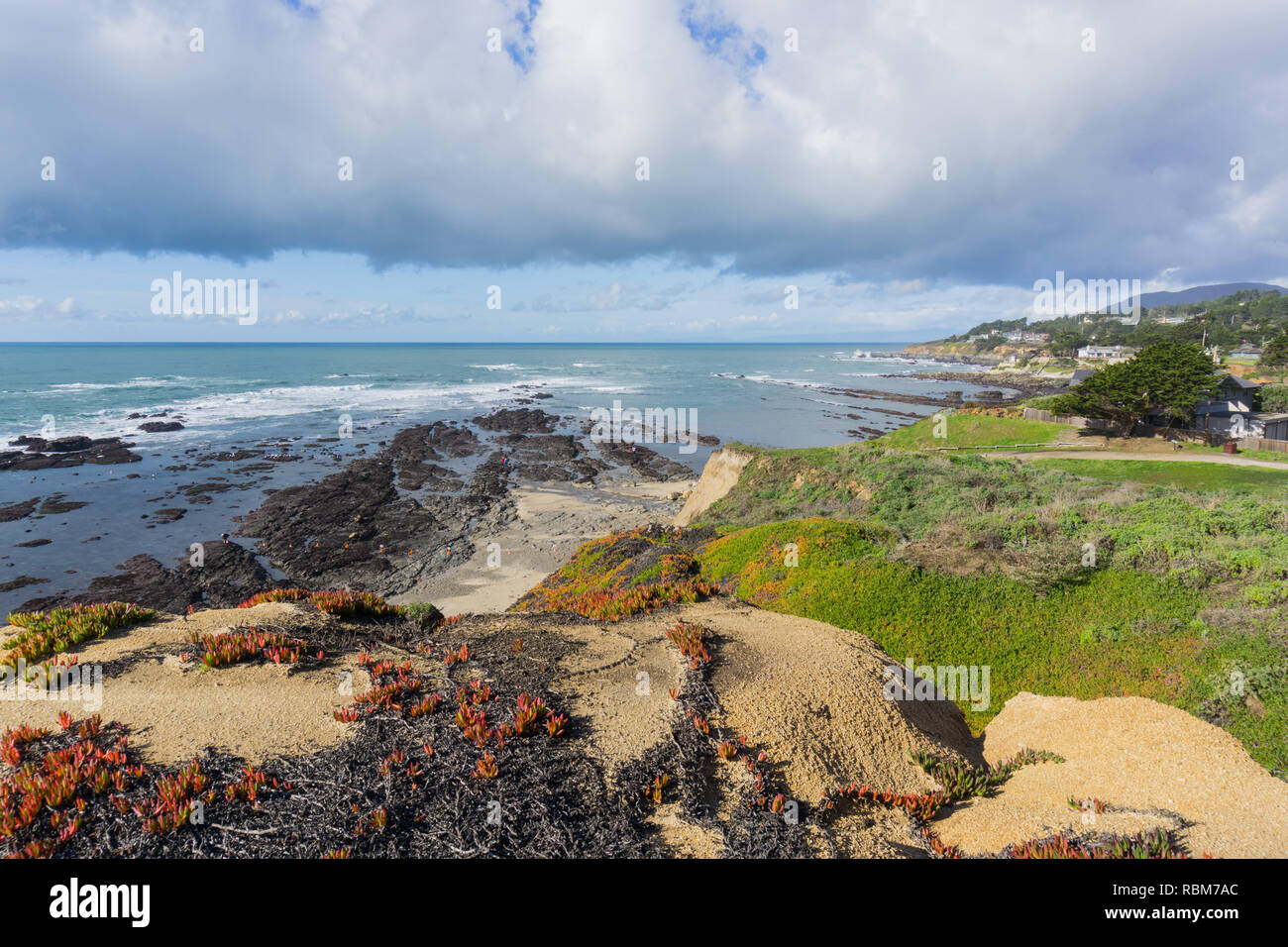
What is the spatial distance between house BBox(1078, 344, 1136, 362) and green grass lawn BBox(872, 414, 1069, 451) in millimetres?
84310

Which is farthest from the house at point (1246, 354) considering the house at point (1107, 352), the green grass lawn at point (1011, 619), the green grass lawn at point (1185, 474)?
the green grass lawn at point (1011, 619)

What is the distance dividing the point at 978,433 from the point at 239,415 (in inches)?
3157

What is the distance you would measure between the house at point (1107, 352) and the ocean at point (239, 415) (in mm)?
29448

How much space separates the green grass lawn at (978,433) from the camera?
138 ft

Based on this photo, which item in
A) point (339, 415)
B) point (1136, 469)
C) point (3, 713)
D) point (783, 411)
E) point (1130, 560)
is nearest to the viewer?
point (3, 713)

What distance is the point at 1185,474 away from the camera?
87.8 ft

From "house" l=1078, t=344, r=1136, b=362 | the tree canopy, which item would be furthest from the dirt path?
"house" l=1078, t=344, r=1136, b=362

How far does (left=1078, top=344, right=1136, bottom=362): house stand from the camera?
355 feet

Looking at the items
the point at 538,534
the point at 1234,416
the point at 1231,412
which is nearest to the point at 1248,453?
the point at 1234,416

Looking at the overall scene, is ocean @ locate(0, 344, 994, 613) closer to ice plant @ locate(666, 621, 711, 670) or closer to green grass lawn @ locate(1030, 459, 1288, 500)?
ice plant @ locate(666, 621, 711, 670)

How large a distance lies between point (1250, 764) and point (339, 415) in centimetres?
8054
